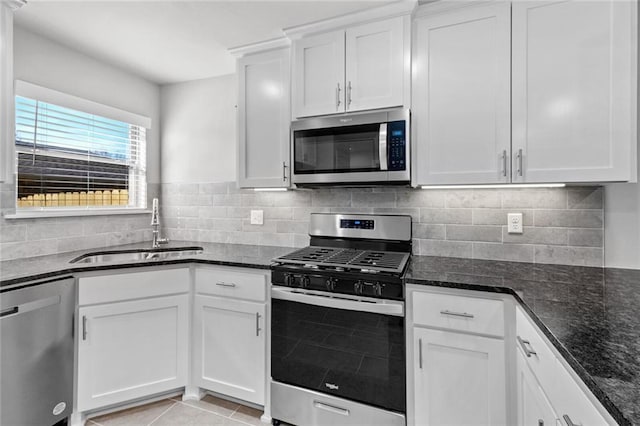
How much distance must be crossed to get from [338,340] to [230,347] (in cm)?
73

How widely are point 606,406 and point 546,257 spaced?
57.5 inches

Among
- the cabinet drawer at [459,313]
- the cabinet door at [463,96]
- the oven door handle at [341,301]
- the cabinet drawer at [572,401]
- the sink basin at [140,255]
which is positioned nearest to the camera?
the cabinet drawer at [572,401]

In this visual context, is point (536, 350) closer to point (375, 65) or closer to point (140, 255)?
point (375, 65)

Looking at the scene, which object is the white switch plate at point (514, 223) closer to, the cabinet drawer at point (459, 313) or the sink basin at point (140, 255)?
the cabinet drawer at point (459, 313)

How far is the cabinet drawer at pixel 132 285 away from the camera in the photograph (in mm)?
1812

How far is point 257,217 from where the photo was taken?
2.64 meters

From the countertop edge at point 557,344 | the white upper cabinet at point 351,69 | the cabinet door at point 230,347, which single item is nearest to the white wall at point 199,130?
the white upper cabinet at point 351,69

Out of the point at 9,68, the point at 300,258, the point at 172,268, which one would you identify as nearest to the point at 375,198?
the point at 300,258

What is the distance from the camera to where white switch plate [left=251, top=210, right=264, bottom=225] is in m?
2.63

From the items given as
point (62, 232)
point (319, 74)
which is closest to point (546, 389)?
point (319, 74)

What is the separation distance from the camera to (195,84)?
290 cm

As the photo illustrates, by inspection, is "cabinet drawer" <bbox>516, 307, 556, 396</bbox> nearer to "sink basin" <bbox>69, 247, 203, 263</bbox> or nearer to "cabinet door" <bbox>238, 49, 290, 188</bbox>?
"cabinet door" <bbox>238, 49, 290, 188</bbox>

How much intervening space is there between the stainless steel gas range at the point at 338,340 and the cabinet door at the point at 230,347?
0.38 feet

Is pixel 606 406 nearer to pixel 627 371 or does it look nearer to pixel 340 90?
pixel 627 371
